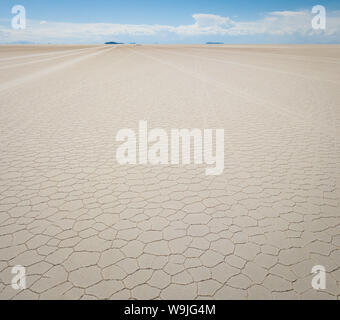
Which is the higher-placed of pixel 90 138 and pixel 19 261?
pixel 90 138

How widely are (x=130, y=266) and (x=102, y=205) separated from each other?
3.81 ft

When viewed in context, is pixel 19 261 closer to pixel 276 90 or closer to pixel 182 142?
pixel 182 142

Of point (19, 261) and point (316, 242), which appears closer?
point (19, 261)

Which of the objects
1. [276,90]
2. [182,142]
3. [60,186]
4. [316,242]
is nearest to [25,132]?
[60,186]

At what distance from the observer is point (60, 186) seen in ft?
12.5

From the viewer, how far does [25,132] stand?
20.0 ft

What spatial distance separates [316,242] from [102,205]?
2.71m

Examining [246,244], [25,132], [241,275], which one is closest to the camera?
[241,275]

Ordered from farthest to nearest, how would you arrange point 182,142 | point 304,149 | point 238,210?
point 182,142, point 304,149, point 238,210

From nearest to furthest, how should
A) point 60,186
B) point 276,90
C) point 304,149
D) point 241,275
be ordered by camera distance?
point 241,275, point 60,186, point 304,149, point 276,90

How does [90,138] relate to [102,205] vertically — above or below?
above

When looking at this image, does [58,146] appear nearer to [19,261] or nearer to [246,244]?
[19,261]
